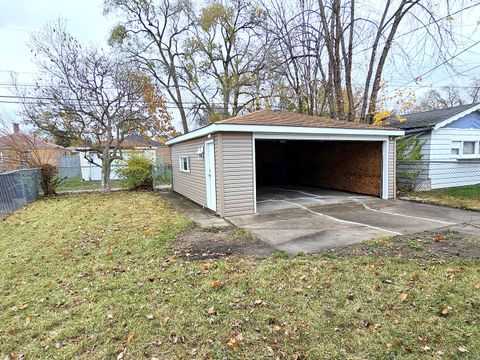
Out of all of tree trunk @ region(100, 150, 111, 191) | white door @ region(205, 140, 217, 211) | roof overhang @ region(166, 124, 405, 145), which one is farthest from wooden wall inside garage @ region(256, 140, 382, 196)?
tree trunk @ region(100, 150, 111, 191)

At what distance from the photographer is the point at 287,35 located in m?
14.9

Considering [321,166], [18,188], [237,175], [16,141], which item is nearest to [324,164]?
[321,166]

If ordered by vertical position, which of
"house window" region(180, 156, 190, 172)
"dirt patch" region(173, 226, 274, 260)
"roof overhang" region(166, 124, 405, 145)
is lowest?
"dirt patch" region(173, 226, 274, 260)

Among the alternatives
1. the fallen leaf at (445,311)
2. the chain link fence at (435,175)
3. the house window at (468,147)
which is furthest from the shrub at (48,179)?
the house window at (468,147)

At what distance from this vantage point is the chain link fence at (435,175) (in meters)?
10.3

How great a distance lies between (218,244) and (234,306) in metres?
2.13

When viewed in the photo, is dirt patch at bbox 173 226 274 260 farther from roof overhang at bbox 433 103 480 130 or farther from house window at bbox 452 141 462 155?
house window at bbox 452 141 462 155

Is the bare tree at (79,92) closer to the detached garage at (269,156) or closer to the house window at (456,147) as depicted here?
the detached garage at (269,156)

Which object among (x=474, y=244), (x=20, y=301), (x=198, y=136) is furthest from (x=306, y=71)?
(x=20, y=301)

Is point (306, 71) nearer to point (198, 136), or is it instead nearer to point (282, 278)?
point (198, 136)

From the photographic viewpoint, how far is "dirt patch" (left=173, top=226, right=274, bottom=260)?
4.55 meters

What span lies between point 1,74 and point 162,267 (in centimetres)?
1643

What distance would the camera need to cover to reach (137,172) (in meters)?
13.3

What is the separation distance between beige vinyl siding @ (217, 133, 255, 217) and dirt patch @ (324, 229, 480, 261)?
3.37m
